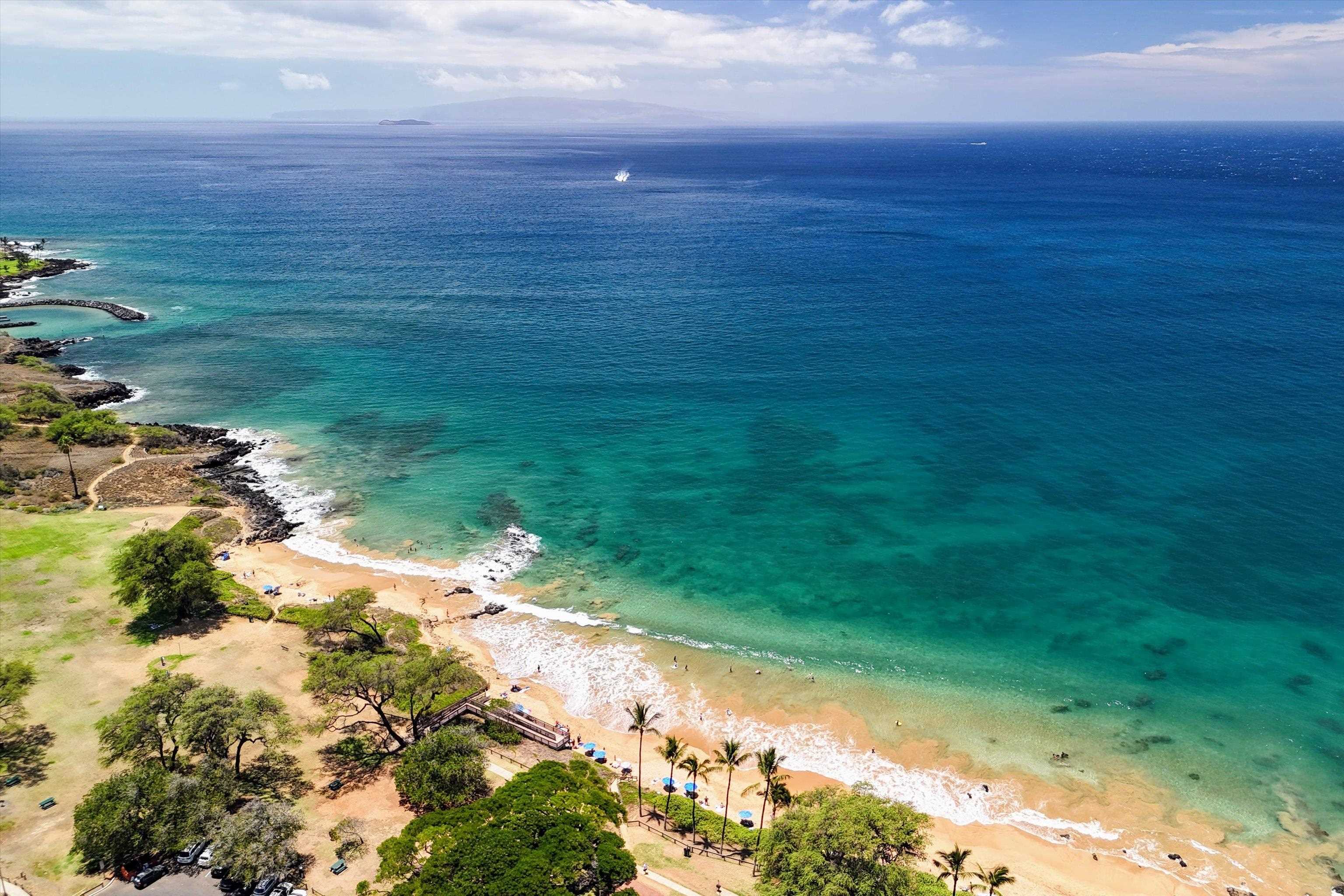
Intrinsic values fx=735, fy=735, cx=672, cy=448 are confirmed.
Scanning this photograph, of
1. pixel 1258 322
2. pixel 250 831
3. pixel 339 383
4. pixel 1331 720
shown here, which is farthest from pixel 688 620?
pixel 1258 322

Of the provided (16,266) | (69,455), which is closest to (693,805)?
(69,455)

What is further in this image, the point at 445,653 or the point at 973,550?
the point at 973,550

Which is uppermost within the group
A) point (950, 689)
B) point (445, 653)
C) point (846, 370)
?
point (846, 370)

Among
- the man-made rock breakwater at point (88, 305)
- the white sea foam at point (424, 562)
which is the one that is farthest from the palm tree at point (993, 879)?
the man-made rock breakwater at point (88, 305)

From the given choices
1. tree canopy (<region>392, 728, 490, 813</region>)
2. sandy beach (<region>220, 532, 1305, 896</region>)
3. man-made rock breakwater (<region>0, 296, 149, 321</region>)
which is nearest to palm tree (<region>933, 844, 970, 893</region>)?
sandy beach (<region>220, 532, 1305, 896</region>)

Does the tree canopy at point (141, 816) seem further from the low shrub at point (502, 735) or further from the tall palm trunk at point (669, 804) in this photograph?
the tall palm trunk at point (669, 804)

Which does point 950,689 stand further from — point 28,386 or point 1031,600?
point 28,386
